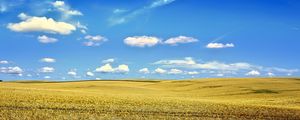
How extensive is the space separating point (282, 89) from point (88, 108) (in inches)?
1940

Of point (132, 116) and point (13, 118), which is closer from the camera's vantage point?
point (13, 118)

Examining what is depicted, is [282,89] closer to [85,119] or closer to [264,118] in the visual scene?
[264,118]

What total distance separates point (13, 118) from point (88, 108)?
29.9 feet

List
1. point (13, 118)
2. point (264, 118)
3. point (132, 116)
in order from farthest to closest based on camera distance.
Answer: point (264, 118)
point (132, 116)
point (13, 118)

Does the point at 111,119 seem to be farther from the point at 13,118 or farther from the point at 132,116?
the point at 13,118

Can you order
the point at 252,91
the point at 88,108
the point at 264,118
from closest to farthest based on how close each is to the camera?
1. the point at 264,118
2. the point at 88,108
3. the point at 252,91

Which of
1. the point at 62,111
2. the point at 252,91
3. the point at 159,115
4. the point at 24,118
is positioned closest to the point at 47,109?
the point at 62,111

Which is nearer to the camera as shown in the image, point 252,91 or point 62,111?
point 62,111

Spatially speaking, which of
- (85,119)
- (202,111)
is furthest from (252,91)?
(85,119)

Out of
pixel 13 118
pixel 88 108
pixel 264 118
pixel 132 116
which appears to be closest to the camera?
pixel 13 118

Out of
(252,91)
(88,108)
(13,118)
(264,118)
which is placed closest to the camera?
(13,118)

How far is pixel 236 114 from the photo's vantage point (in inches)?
1449

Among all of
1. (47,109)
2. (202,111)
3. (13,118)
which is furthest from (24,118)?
(202,111)

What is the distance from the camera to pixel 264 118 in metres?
35.0
